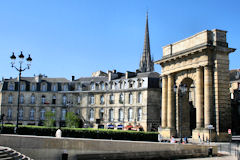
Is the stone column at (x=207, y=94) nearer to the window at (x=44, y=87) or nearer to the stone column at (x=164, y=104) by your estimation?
the stone column at (x=164, y=104)

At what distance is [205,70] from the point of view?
2561 cm

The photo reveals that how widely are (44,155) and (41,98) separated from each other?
130 feet

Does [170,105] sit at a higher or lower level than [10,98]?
lower

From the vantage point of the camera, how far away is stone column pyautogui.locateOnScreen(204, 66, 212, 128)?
81.9ft

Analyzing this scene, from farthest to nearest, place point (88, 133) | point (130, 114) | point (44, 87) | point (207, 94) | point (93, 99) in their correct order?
point (44, 87)
point (93, 99)
point (130, 114)
point (88, 133)
point (207, 94)

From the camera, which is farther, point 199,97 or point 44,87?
point 44,87

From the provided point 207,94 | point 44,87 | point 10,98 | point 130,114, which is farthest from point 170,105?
point 10,98

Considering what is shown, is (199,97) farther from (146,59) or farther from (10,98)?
(146,59)

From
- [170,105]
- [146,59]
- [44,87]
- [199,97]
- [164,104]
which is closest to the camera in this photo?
[199,97]

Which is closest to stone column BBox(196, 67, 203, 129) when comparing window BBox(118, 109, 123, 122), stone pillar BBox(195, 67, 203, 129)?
stone pillar BBox(195, 67, 203, 129)

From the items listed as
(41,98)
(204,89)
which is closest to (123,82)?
(41,98)

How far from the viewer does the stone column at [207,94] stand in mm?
24969

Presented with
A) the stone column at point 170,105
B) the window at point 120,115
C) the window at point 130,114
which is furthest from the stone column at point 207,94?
the window at point 120,115

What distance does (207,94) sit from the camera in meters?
25.2
